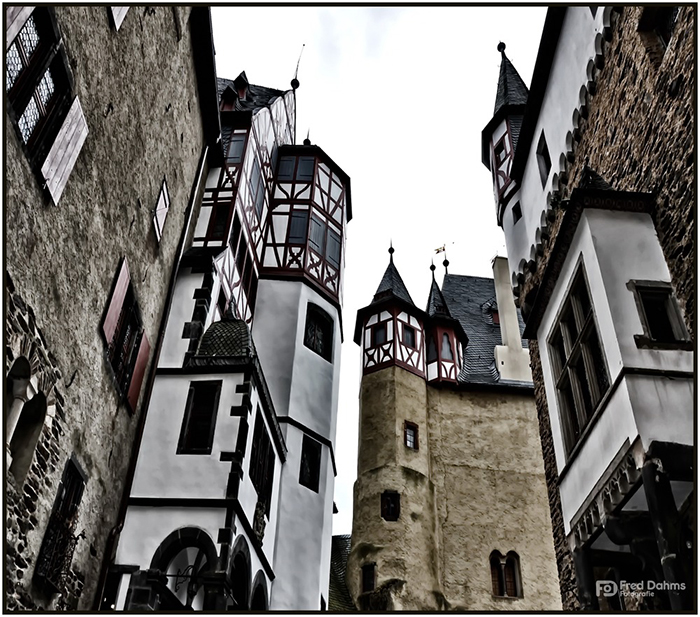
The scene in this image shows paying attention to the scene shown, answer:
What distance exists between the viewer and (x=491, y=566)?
24328 mm

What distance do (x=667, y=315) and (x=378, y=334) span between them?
21.4 meters

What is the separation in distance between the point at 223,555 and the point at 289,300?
Answer: 9.81 meters

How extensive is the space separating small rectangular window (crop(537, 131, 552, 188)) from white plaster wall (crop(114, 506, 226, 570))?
335 inches

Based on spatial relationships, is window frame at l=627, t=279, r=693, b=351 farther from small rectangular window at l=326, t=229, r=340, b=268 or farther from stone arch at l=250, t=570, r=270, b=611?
small rectangular window at l=326, t=229, r=340, b=268

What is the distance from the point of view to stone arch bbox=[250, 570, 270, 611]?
13.8m

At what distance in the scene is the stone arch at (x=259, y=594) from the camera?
13841mm

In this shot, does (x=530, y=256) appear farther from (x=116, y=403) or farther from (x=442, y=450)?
(x=442, y=450)

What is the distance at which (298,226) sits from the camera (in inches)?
882

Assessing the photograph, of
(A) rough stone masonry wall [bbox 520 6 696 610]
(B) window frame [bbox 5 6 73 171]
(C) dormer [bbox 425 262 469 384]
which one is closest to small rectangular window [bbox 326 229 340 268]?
(C) dormer [bbox 425 262 469 384]

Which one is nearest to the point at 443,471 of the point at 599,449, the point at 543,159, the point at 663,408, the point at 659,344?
the point at 543,159

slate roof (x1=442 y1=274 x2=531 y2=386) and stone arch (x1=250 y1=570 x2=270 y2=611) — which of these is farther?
slate roof (x1=442 y1=274 x2=531 y2=386)

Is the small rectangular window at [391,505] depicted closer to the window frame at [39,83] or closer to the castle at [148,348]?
the castle at [148,348]

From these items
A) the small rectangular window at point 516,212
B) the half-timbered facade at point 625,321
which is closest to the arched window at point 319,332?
the small rectangular window at point 516,212

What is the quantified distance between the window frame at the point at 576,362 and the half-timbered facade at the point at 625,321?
2 centimetres
